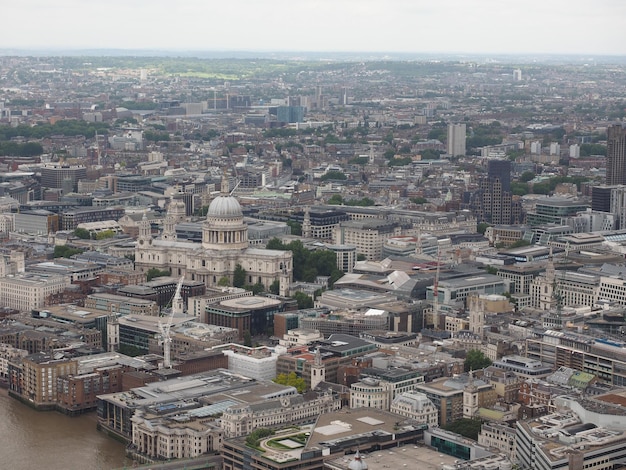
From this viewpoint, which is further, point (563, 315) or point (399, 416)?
point (563, 315)

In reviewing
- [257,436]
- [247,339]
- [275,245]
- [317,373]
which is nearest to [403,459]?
[257,436]

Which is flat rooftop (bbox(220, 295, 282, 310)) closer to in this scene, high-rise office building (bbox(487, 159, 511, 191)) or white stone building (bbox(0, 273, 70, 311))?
white stone building (bbox(0, 273, 70, 311))

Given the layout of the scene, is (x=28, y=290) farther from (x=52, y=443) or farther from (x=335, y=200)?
(x=335, y=200)

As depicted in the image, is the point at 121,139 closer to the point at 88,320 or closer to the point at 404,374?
the point at 88,320

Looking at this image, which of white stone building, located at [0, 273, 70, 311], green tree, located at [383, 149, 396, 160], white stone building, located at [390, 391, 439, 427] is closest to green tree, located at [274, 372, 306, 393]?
white stone building, located at [390, 391, 439, 427]

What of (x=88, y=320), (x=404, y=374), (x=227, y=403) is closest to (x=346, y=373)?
(x=404, y=374)

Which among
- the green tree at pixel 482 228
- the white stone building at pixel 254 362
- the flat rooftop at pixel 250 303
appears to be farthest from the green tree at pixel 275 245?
the white stone building at pixel 254 362

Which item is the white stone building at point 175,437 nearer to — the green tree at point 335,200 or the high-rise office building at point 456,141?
the green tree at point 335,200
